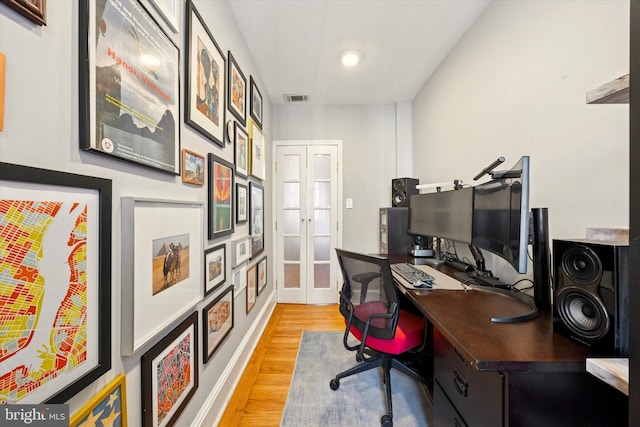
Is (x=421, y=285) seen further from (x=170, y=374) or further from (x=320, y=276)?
(x=320, y=276)

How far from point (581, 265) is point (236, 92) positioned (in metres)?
2.07

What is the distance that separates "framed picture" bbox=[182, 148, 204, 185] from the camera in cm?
113

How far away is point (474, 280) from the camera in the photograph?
1.54 meters

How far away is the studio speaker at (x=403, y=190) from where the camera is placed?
9.30 ft

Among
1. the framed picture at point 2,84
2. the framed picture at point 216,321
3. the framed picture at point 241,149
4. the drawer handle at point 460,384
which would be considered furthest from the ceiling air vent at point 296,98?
the drawer handle at point 460,384

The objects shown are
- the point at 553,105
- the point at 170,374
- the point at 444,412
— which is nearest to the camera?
the point at 170,374

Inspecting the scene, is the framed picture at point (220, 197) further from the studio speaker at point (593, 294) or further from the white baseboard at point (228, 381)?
the studio speaker at point (593, 294)

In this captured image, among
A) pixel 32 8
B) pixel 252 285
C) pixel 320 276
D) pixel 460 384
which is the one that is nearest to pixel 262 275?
pixel 252 285

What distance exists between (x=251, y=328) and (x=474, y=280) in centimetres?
179

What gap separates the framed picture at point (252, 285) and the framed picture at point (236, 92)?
4.09ft

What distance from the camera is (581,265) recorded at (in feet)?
2.59

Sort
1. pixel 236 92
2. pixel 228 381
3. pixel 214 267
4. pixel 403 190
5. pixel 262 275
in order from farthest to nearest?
pixel 403 190, pixel 262 275, pixel 236 92, pixel 228 381, pixel 214 267

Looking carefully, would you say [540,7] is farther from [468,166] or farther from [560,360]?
[560,360]

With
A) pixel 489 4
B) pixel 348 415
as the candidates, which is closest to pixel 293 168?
pixel 489 4
